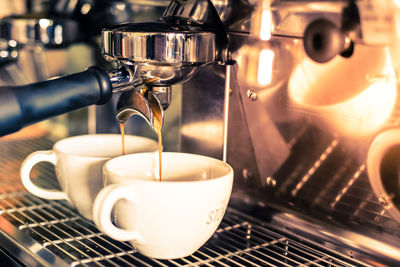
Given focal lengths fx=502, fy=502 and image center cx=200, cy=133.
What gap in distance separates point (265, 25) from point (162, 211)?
206 millimetres

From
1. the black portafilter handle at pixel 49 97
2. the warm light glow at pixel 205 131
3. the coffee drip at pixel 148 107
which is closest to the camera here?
the black portafilter handle at pixel 49 97

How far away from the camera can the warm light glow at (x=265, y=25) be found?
472mm

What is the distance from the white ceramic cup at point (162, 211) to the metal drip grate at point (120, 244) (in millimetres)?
18

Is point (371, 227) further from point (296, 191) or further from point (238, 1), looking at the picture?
point (238, 1)

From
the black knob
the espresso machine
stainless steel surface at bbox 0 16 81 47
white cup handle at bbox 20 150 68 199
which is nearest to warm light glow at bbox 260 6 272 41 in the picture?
the espresso machine

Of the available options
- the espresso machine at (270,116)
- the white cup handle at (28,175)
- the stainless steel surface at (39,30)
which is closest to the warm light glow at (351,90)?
the espresso machine at (270,116)

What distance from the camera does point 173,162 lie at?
Answer: 486 millimetres

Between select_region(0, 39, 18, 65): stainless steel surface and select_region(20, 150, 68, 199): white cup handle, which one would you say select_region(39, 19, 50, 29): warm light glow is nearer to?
select_region(0, 39, 18, 65): stainless steel surface

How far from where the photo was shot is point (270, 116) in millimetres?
509

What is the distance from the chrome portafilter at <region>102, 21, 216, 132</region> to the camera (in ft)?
1.38

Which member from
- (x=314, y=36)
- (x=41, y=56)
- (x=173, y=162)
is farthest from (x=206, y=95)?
(x=41, y=56)

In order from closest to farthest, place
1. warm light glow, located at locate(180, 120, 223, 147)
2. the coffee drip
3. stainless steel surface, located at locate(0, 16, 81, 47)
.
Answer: the coffee drip
warm light glow, located at locate(180, 120, 223, 147)
stainless steel surface, located at locate(0, 16, 81, 47)

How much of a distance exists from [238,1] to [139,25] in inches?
4.3

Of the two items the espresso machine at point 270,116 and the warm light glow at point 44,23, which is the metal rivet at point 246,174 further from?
the warm light glow at point 44,23
